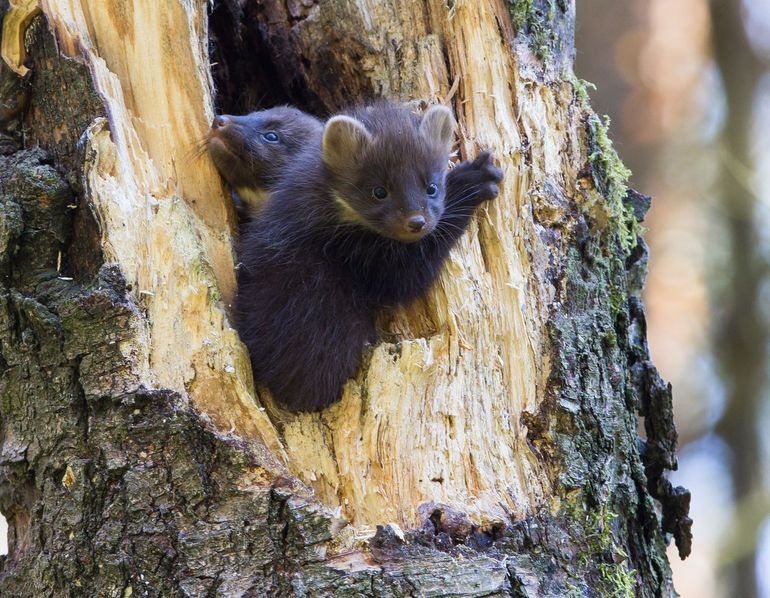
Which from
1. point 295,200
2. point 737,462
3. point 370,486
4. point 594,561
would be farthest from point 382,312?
point 737,462

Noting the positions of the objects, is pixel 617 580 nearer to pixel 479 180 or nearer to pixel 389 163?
pixel 479 180

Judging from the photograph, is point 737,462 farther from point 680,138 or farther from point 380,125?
point 380,125

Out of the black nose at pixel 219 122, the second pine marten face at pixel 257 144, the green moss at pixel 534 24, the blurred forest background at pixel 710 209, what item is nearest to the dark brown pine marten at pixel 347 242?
the second pine marten face at pixel 257 144

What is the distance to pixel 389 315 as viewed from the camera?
171 inches

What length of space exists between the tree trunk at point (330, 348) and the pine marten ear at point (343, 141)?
1.57 ft

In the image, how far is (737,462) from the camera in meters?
8.29

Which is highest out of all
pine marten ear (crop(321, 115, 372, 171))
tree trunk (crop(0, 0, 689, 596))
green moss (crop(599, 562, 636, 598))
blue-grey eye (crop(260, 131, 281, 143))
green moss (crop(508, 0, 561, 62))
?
green moss (crop(508, 0, 561, 62))

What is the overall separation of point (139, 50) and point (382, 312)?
170cm

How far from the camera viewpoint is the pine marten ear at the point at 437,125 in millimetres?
4262

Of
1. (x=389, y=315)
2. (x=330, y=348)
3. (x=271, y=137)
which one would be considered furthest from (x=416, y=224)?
(x=271, y=137)

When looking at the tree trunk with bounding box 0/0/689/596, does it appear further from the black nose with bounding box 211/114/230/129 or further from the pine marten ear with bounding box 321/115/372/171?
the pine marten ear with bounding box 321/115/372/171

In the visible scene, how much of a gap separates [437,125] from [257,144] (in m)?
1.17

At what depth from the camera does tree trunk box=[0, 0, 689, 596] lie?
328 centimetres

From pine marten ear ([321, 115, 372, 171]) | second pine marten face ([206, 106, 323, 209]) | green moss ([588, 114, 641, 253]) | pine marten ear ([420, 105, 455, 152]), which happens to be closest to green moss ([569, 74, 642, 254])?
green moss ([588, 114, 641, 253])
